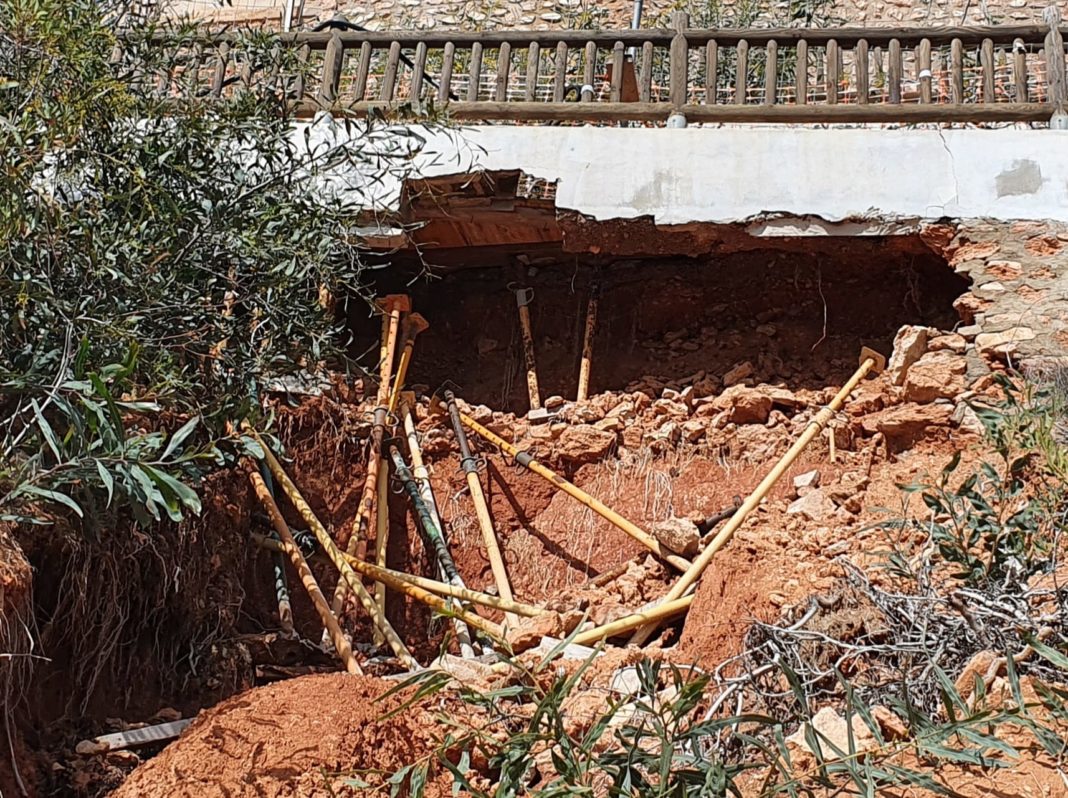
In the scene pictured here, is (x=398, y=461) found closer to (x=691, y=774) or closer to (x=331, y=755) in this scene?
(x=331, y=755)

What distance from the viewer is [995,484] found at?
12.1 ft

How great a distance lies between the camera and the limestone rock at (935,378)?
532cm

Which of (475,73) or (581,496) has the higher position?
(475,73)

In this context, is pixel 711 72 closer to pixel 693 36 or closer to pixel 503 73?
pixel 693 36

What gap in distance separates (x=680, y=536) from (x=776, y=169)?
205 centimetres

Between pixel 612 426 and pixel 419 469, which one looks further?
pixel 612 426

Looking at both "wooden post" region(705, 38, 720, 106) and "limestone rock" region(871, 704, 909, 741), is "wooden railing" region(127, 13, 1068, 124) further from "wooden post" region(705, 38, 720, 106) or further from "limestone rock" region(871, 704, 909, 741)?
"limestone rock" region(871, 704, 909, 741)

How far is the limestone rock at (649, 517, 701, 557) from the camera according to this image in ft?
15.9

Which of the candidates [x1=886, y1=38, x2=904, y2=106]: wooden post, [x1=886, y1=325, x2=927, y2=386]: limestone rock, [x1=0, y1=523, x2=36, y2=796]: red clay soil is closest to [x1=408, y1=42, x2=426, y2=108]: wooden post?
[x1=886, y1=38, x2=904, y2=106]: wooden post

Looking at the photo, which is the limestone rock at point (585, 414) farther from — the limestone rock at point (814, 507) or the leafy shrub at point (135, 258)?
the leafy shrub at point (135, 258)

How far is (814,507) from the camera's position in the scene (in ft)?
16.4

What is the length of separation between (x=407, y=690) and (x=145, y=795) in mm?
808

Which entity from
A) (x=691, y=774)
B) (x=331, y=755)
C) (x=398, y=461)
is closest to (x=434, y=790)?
(x=331, y=755)

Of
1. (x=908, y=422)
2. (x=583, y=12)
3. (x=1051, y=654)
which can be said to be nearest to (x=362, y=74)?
(x=908, y=422)
